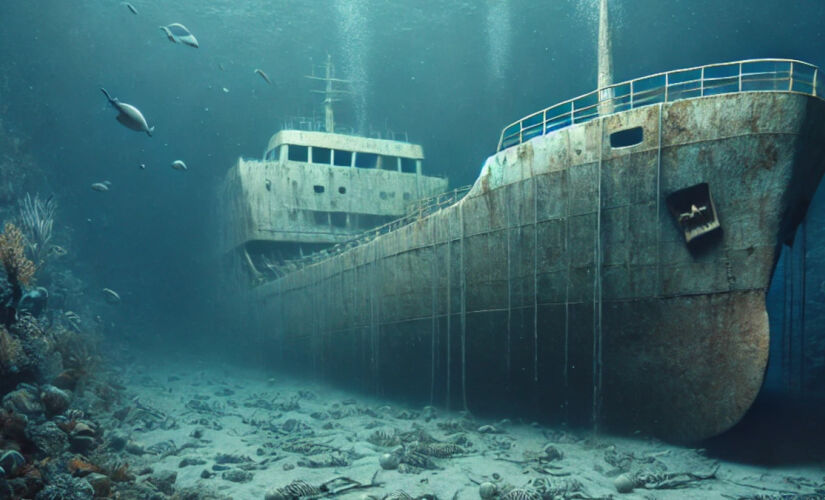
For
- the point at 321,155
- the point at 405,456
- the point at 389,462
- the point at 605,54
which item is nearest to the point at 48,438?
the point at 389,462

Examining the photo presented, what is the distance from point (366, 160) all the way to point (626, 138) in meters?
14.9

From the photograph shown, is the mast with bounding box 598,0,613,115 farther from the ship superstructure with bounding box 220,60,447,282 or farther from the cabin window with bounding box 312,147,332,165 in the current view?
the cabin window with bounding box 312,147,332,165

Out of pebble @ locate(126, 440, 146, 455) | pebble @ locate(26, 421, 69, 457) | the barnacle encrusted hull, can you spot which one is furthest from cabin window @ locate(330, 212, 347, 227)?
pebble @ locate(26, 421, 69, 457)

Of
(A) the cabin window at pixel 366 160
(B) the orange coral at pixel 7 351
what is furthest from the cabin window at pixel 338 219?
(B) the orange coral at pixel 7 351

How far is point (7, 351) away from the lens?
8.84 m

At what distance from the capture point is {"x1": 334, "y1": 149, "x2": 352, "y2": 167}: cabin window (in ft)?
72.7

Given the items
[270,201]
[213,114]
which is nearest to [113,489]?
[270,201]

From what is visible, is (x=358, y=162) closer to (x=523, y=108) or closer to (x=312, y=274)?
(x=312, y=274)

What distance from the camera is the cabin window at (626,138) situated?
9.21 metres

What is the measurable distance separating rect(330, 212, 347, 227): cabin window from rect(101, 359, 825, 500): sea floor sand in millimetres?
9634

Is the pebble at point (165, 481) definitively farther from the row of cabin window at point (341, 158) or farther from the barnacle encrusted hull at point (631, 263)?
the row of cabin window at point (341, 158)

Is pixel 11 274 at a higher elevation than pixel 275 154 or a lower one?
lower

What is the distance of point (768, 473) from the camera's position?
7.09m

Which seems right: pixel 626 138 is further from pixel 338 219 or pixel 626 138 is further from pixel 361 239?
pixel 338 219
